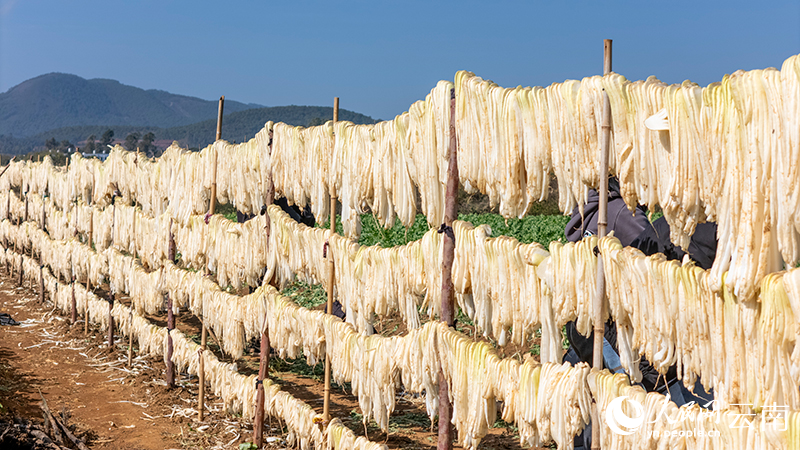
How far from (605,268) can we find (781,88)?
99cm

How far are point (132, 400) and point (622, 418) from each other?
623cm

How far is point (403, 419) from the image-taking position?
262 inches

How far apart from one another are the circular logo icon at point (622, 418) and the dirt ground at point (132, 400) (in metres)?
3.52

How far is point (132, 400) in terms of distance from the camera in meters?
7.04

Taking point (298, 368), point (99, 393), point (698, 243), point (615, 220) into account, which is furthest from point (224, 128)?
point (698, 243)

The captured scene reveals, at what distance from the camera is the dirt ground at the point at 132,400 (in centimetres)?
596

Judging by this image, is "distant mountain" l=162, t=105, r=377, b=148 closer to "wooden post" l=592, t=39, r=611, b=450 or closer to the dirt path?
the dirt path

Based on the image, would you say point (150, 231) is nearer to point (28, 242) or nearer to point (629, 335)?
point (629, 335)

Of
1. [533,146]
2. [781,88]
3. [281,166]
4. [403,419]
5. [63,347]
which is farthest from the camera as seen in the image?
[63,347]

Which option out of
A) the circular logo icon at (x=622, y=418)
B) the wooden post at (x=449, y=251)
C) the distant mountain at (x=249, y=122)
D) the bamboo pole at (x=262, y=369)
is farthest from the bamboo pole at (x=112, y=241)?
the distant mountain at (x=249, y=122)

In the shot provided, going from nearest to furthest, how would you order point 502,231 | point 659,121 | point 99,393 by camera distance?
1. point 659,121
2. point 99,393
3. point 502,231

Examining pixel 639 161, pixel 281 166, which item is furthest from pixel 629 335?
pixel 281 166

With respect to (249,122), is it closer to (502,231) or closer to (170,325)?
(502,231)

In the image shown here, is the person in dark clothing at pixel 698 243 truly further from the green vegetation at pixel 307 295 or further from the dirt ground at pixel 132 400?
the green vegetation at pixel 307 295
